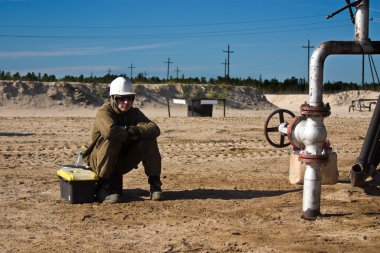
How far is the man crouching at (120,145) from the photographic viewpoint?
22.8 ft

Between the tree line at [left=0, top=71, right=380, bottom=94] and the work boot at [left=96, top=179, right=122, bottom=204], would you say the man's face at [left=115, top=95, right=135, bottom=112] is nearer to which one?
the work boot at [left=96, top=179, right=122, bottom=204]

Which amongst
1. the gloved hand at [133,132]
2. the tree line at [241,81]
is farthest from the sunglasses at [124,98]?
the tree line at [241,81]

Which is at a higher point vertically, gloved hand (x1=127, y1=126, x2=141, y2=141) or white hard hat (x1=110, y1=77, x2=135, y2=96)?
white hard hat (x1=110, y1=77, x2=135, y2=96)

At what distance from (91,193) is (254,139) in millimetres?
8338

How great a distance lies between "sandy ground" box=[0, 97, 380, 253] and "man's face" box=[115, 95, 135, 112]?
37.3 inches

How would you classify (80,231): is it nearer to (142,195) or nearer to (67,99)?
(142,195)

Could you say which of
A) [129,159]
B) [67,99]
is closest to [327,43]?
[129,159]

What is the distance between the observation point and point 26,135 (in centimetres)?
1577

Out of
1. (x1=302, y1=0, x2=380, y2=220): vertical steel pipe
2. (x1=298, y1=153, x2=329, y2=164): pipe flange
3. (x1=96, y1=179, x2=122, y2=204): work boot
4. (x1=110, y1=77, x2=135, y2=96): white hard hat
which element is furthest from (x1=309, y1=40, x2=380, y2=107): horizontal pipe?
(x1=96, y1=179, x2=122, y2=204): work boot

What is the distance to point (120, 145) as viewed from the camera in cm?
700

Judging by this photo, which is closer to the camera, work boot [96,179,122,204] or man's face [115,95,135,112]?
work boot [96,179,122,204]

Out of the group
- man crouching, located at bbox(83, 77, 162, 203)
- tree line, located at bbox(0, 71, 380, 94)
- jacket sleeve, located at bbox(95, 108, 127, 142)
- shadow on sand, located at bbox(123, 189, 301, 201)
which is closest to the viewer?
jacket sleeve, located at bbox(95, 108, 127, 142)

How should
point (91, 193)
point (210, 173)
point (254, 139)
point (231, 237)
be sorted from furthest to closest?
point (254, 139), point (210, 173), point (91, 193), point (231, 237)

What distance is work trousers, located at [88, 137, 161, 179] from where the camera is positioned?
6969mm
